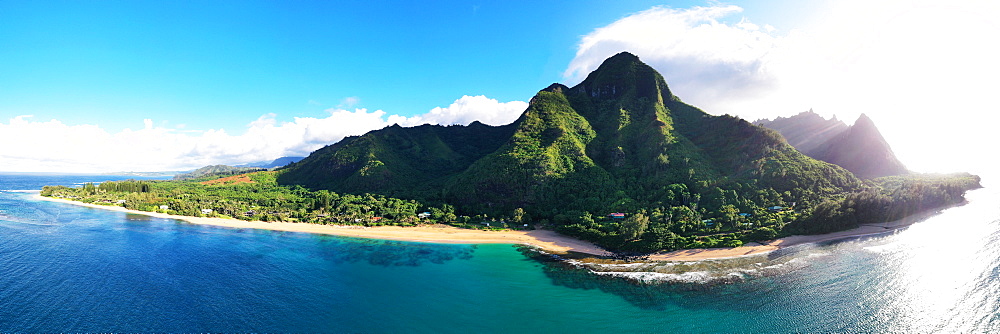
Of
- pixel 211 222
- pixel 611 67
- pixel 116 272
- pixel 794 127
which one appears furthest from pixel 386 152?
pixel 794 127

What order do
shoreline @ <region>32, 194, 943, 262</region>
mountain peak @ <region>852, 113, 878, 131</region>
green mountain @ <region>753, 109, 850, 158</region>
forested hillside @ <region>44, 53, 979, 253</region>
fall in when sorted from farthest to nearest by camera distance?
green mountain @ <region>753, 109, 850, 158</region> < mountain peak @ <region>852, 113, 878, 131</region> < forested hillside @ <region>44, 53, 979, 253</region> < shoreline @ <region>32, 194, 943, 262</region>

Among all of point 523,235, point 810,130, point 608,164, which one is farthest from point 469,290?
point 810,130

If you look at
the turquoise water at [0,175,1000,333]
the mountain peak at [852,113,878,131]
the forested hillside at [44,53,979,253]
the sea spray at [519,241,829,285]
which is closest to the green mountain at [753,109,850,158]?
the mountain peak at [852,113,878,131]

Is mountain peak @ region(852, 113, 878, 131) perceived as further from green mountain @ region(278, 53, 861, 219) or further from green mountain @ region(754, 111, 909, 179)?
green mountain @ region(278, 53, 861, 219)

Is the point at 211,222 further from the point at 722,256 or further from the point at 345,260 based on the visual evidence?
the point at 722,256

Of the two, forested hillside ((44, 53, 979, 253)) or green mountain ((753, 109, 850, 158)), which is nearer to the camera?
forested hillside ((44, 53, 979, 253))
